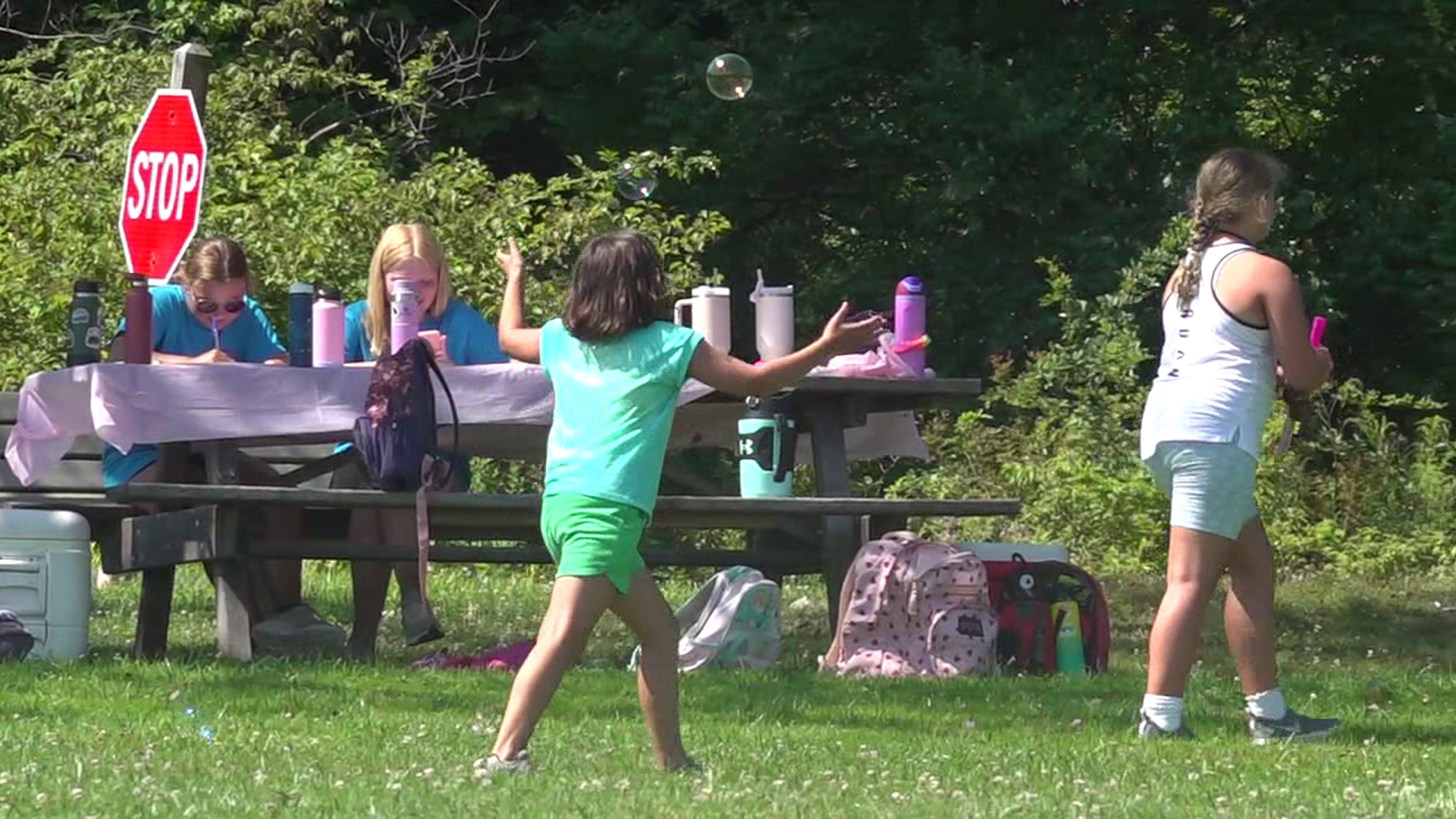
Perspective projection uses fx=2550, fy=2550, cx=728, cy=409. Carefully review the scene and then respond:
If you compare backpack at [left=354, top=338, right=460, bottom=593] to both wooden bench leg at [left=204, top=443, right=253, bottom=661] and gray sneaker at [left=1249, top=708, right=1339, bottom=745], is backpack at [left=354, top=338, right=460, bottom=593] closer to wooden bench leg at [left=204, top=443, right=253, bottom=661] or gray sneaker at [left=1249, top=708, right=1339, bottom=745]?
wooden bench leg at [left=204, top=443, right=253, bottom=661]

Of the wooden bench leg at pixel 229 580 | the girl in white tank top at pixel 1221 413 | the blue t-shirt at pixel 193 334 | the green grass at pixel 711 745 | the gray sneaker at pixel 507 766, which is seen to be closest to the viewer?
the green grass at pixel 711 745

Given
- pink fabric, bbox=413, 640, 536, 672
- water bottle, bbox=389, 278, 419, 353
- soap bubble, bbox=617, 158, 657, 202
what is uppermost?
soap bubble, bbox=617, 158, 657, 202

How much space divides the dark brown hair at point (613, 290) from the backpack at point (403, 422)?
Result: 8.13 ft

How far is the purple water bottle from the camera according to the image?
877 cm

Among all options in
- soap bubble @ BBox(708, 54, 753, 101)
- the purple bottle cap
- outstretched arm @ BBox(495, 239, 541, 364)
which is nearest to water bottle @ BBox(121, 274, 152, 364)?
outstretched arm @ BBox(495, 239, 541, 364)

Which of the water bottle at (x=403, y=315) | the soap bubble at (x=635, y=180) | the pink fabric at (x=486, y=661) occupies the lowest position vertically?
the pink fabric at (x=486, y=661)

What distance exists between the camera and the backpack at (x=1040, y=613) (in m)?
8.49

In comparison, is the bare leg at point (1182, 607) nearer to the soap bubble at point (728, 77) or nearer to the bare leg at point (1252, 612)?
the bare leg at point (1252, 612)

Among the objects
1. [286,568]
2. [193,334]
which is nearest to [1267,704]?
[286,568]

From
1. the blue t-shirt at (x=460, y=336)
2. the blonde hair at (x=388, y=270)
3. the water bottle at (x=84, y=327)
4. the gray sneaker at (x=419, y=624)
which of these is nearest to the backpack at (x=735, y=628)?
the gray sneaker at (x=419, y=624)

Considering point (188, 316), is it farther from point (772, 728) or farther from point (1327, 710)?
point (1327, 710)

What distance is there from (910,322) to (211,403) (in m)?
2.42

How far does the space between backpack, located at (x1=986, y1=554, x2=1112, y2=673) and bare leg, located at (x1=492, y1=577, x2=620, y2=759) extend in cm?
327

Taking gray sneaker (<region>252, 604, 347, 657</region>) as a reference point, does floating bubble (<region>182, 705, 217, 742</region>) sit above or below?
above
